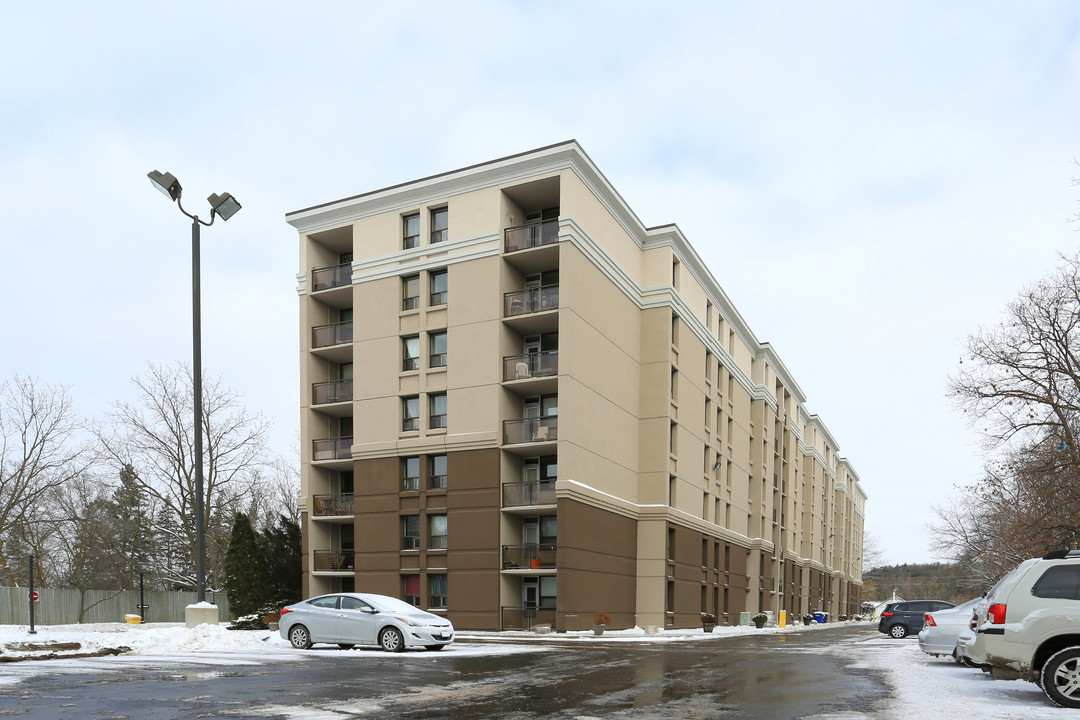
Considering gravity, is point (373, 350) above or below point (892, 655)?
above

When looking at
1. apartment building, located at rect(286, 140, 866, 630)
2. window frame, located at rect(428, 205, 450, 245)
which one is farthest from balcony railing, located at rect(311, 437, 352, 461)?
window frame, located at rect(428, 205, 450, 245)

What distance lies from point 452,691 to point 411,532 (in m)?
28.4

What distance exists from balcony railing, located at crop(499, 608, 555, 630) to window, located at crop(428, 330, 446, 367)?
1117 cm

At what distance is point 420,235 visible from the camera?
41281mm

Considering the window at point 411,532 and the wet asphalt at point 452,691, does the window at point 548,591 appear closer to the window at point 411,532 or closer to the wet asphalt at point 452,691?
the window at point 411,532

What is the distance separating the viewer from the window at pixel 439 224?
41.1 metres

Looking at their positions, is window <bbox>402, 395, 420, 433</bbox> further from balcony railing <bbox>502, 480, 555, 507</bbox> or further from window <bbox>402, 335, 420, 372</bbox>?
balcony railing <bbox>502, 480, 555, 507</bbox>

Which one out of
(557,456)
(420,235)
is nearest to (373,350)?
(420,235)

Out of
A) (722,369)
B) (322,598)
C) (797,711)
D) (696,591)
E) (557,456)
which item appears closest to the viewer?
(797,711)

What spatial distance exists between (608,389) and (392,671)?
27.0 meters

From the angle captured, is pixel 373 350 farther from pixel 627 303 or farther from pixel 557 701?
pixel 557 701

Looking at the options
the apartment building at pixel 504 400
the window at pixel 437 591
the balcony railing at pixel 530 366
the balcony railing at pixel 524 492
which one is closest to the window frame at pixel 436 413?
the apartment building at pixel 504 400

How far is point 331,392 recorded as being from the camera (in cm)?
4409

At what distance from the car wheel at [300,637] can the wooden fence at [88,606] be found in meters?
21.3
